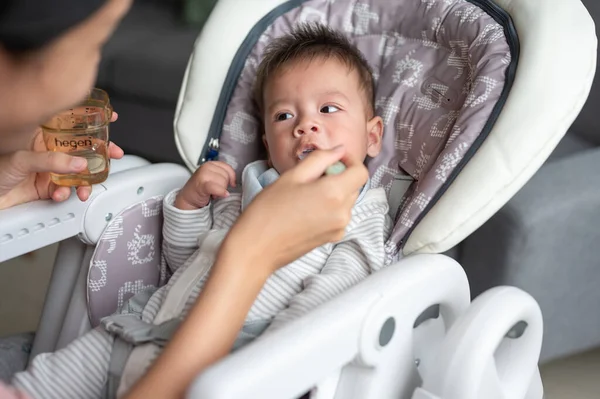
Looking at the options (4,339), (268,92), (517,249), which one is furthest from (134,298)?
(517,249)

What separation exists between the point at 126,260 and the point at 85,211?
0.32 ft

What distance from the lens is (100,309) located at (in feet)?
3.28

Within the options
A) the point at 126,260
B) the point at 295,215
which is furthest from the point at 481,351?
the point at 126,260

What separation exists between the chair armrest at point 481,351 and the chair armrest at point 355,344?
0.13 feet

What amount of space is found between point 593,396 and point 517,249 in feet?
1.39

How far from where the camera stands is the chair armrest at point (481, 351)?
765mm

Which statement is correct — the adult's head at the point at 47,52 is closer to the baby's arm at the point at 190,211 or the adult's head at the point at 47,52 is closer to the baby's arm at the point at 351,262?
the baby's arm at the point at 351,262

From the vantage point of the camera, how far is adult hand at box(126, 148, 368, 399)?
0.62 metres

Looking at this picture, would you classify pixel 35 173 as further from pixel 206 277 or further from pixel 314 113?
pixel 314 113

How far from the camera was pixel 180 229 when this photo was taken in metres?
1.01

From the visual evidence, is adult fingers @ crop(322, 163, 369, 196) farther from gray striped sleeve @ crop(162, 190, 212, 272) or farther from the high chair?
gray striped sleeve @ crop(162, 190, 212, 272)

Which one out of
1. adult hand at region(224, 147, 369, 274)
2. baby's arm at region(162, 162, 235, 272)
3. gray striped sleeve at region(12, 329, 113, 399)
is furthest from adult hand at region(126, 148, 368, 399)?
baby's arm at region(162, 162, 235, 272)

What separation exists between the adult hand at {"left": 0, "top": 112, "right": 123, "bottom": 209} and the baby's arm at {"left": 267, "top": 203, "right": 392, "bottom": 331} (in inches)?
12.0

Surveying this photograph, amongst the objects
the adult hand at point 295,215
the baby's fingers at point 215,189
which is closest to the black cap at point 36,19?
the adult hand at point 295,215
